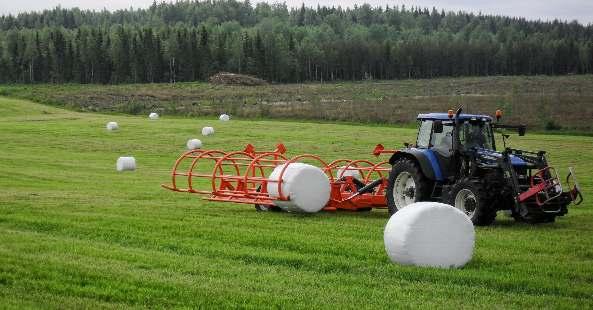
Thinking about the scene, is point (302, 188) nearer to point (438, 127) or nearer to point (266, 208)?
point (266, 208)

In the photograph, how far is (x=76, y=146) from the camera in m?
39.3

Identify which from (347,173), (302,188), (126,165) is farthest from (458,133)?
(126,165)

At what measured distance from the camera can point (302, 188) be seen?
17.3m

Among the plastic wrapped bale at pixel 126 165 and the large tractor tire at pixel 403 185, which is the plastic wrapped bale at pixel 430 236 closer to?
the large tractor tire at pixel 403 185

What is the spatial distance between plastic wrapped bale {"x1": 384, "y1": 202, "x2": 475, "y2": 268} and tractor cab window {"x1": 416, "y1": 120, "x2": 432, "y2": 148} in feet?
20.4

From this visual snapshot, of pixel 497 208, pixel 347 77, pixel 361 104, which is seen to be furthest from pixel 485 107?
pixel 347 77

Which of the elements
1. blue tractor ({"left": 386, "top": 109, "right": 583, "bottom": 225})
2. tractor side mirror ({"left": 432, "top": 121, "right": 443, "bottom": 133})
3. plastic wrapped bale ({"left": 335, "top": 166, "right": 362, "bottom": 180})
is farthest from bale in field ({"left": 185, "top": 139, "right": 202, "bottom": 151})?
tractor side mirror ({"left": 432, "top": 121, "right": 443, "bottom": 133})

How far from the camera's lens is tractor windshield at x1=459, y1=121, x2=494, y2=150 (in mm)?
16938

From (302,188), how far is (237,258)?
5.42m

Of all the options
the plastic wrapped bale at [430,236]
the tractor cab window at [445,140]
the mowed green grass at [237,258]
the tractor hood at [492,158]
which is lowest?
the mowed green grass at [237,258]

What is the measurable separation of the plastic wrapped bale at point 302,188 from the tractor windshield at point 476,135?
9.14 feet

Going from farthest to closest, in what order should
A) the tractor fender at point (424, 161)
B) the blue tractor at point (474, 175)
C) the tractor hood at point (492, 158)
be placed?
the tractor fender at point (424, 161) < the tractor hood at point (492, 158) < the blue tractor at point (474, 175)

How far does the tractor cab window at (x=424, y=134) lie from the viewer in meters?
17.4

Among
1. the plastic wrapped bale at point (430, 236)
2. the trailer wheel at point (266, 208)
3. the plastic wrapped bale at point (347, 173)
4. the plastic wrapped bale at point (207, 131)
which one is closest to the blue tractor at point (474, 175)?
the plastic wrapped bale at point (347, 173)
